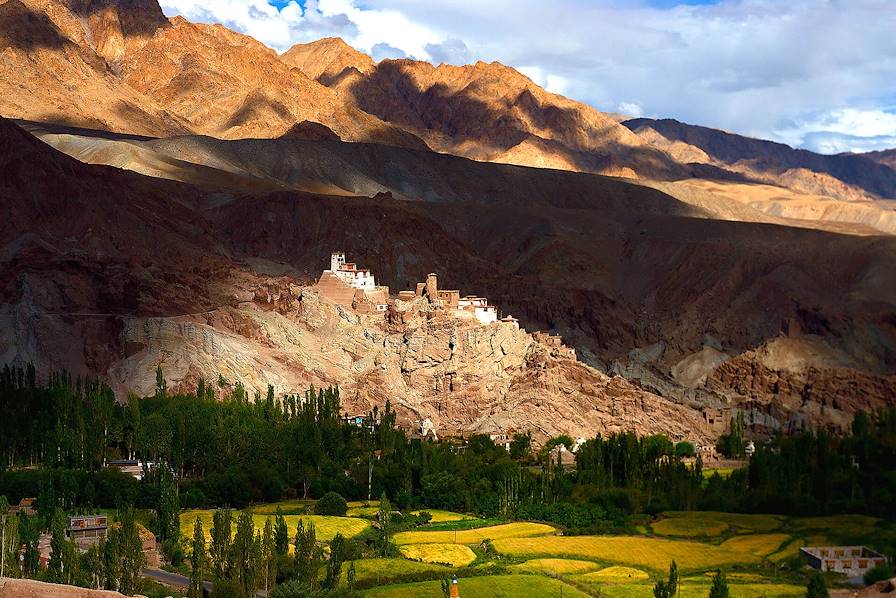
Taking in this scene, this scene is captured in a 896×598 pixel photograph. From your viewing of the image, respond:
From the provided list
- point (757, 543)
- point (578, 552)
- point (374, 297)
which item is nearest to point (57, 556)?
point (578, 552)

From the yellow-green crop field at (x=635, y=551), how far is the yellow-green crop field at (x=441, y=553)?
95.8 inches

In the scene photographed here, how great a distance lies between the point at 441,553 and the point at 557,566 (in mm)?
6043

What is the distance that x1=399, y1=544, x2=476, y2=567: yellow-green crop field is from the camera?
7744 centimetres

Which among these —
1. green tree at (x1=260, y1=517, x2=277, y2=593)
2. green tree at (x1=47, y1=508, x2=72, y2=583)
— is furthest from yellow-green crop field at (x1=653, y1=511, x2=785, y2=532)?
green tree at (x1=47, y1=508, x2=72, y2=583)

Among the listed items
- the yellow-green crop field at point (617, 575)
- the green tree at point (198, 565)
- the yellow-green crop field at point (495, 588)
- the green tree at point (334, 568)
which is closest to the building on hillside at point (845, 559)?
the yellow-green crop field at point (617, 575)

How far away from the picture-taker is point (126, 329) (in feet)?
389

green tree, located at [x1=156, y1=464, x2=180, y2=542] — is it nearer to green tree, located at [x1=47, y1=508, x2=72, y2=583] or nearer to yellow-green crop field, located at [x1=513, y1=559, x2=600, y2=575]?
green tree, located at [x1=47, y1=508, x2=72, y2=583]

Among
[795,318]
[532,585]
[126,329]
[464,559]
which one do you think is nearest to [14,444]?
[126,329]

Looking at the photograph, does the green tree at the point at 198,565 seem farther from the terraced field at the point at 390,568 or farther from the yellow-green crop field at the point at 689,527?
the yellow-green crop field at the point at 689,527

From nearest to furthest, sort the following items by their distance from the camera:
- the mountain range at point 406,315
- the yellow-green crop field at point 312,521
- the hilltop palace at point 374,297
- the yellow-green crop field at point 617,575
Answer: the yellow-green crop field at point 617,575, the yellow-green crop field at point 312,521, the mountain range at point 406,315, the hilltop palace at point 374,297

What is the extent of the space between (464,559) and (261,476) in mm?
22220

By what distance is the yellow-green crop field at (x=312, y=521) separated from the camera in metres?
81.4

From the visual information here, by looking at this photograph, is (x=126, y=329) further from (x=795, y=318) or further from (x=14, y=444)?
(x=795, y=318)

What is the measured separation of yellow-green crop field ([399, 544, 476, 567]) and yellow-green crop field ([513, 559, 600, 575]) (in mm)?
2821
